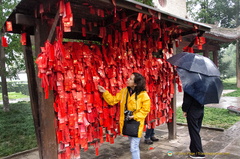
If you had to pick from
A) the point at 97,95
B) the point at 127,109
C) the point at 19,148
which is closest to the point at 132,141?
the point at 127,109

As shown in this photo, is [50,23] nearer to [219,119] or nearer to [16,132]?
[16,132]

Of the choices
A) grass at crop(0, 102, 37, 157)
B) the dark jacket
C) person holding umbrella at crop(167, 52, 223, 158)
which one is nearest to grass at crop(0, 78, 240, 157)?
grass at crop(0, 102, 37, 157)

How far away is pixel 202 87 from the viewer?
3.25 m

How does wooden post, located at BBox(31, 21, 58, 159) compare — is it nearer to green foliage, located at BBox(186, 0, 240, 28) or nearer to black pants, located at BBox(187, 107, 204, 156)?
black pants, located at BBox(187, 107, 204, 156)

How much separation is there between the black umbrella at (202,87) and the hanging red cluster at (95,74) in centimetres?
85

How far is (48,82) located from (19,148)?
2984 millimetres

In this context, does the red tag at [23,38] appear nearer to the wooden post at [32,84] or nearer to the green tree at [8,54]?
the wooden post at [32,84]

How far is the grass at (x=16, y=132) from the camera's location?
4594mm

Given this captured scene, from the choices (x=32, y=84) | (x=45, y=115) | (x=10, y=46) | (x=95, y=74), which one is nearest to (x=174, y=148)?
(x=95, y=74)

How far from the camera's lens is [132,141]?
2879 mm

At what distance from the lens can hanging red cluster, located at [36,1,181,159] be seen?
8.59 feet

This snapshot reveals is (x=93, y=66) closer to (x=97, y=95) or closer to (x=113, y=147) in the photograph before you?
(x=97, y=95)

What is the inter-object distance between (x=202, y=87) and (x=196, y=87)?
0.09 meters

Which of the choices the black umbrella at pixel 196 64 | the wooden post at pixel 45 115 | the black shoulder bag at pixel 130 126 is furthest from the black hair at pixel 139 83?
the wooden post at pixel 45 115
